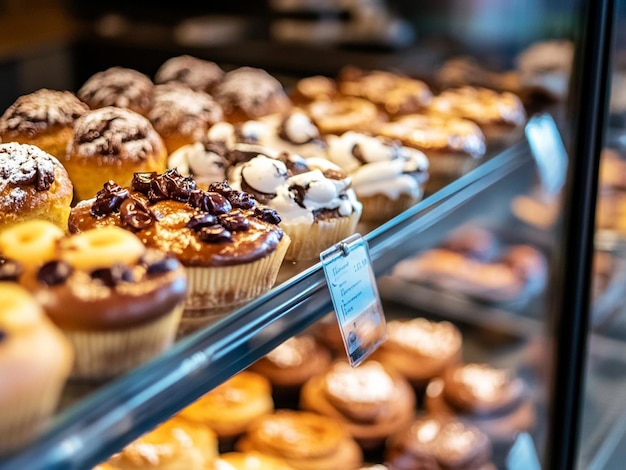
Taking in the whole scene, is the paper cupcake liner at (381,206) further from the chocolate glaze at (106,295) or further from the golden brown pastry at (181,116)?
the chocolate glaze at (106,295)

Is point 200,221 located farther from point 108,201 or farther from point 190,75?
point 190,75

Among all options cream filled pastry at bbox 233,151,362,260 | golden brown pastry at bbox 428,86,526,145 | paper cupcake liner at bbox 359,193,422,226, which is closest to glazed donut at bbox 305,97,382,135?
golden brown pastry at bbox 428,86,526,145

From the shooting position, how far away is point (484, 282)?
8.64 ft

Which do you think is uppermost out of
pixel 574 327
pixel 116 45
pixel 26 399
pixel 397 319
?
pixel 26 399

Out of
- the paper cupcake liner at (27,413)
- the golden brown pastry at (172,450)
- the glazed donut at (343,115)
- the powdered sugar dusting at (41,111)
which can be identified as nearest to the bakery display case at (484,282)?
the paper cupcake liner at (27,413)

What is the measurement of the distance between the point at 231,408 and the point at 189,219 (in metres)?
1.00

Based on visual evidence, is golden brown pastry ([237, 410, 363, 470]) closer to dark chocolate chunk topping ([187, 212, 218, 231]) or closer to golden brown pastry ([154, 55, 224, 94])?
golden brown pastry ([154, 55, 224, 94])

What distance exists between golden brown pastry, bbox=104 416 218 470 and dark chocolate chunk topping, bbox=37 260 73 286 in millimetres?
701

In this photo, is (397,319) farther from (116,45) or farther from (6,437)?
(6,437)

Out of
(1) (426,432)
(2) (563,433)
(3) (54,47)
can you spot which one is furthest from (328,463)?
(3) (54,47)

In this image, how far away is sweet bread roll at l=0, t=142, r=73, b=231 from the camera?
103 cm

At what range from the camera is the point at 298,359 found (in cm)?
219

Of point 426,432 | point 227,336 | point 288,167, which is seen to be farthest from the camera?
point 426,432

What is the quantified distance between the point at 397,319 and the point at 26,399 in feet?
6.34
